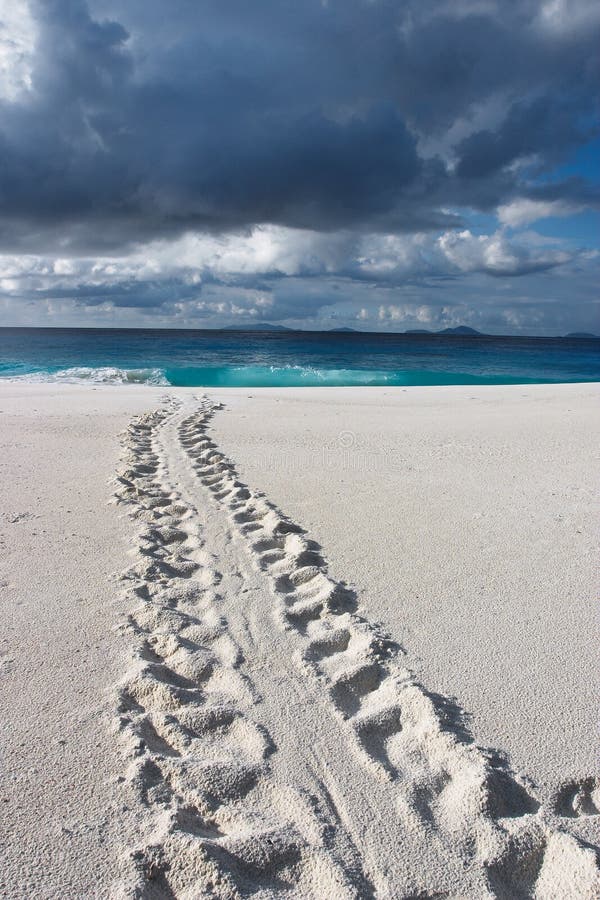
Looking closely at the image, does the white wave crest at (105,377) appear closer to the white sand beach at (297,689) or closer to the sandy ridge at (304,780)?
the white sand beach at (297,689)

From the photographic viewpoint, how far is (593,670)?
8.17 ft

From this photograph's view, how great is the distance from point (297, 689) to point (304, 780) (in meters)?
0.47

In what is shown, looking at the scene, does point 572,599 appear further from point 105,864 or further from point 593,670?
point 105,864

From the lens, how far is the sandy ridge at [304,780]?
1.56 meters

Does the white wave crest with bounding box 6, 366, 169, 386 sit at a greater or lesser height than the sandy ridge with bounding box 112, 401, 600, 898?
greater

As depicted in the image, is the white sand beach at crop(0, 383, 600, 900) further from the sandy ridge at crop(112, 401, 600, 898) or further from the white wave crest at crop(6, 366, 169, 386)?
the white wave crest at crop(6, 366, 169, 386)

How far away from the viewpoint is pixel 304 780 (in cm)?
187

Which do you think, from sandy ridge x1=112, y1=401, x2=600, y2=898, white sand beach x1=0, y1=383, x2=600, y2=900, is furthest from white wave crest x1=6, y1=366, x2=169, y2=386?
sandy ridge x1=112, y1=401, x2=600, y2=898

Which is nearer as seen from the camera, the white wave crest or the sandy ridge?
the sandy ridge

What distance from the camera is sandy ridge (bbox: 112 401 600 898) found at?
5.10 feet

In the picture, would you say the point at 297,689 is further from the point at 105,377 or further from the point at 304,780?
the point at 105,377

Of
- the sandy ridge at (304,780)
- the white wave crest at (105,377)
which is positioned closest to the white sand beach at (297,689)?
the sandy ridge at (304,780)

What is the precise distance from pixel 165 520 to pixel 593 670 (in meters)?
2.87

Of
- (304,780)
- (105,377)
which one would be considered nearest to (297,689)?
(304,780)
